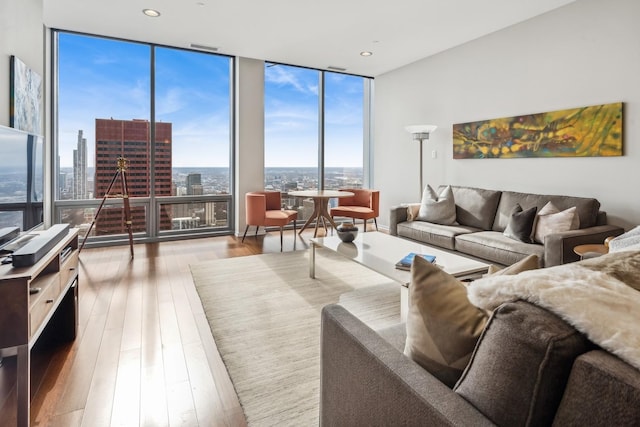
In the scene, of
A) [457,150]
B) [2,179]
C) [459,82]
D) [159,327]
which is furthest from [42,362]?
[459,82]

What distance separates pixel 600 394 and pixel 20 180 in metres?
2.73

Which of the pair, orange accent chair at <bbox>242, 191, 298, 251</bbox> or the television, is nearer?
the television

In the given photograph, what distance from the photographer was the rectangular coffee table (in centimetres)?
253

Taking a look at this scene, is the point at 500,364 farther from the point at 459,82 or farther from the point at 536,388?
the point at 459,82

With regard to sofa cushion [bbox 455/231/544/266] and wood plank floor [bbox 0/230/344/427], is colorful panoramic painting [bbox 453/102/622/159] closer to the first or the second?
sofa cushion [bbox 455/231/544/266]

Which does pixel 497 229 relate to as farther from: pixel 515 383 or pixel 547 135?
pixel 515 383

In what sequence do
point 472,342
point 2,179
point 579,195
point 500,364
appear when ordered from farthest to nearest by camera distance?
point 579,195
point 2,179
point 472,342
point 500,364

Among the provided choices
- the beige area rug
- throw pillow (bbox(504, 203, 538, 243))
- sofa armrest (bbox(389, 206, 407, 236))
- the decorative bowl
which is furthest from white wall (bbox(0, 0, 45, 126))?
throw pillow (bbox(504, 203, 538, 243))

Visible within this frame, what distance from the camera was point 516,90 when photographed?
14.0ft

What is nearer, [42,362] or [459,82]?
[42,362]

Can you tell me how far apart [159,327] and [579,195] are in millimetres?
4020

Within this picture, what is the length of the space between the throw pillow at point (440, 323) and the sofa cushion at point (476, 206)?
3.56 m

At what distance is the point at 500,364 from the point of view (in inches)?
29.5

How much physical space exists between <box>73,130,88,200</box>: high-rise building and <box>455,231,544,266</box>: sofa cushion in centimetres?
477
